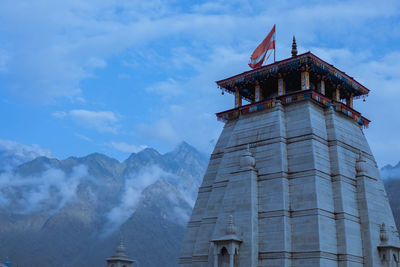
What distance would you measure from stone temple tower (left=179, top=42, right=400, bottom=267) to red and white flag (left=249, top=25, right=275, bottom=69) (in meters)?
1.67

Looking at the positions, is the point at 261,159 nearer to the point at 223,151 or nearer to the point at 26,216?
the point at 223,151

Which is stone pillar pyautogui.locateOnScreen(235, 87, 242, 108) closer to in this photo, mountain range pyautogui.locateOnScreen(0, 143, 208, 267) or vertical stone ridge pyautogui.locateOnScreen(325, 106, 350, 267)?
vertical stone ridge pyautogui.locateOnScreen(325, 106, 350, 267)

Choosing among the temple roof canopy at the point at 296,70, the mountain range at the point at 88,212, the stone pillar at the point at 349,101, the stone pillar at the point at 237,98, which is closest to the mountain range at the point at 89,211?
the mountain range at the point at 88,212

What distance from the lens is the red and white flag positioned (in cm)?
4291

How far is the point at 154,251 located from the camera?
147 meters

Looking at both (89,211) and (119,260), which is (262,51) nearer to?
(119,260)

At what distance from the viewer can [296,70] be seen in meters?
39.9

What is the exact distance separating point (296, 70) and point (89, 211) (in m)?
140

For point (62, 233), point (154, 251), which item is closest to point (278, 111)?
point (154, 251)

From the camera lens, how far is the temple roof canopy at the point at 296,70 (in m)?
38.9

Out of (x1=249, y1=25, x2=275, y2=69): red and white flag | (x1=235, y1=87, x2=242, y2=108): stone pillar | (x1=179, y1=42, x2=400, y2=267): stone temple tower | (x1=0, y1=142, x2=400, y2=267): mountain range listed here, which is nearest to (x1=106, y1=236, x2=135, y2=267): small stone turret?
(x1=179, y1=42, x2=400, y2=267): stone temple tower

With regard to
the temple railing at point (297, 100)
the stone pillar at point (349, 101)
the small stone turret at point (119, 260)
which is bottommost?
the small stone turret at point (119, 260)

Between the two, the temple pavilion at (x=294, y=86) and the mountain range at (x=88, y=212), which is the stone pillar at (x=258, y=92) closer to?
the temple pavilion at (x=294, y=86)

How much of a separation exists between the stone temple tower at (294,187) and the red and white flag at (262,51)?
1673 millimetres
